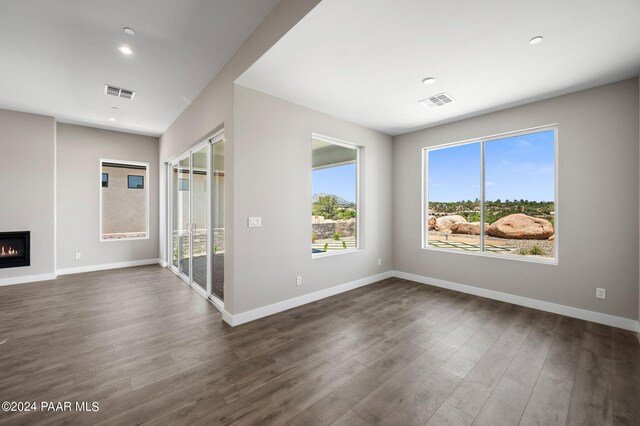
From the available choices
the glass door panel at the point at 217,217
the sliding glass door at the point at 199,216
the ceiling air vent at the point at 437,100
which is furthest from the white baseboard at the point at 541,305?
the sliding glass door at the point at 199,216

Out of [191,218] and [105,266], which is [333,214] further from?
[105,266]

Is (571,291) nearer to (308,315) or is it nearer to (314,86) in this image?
(308,315)

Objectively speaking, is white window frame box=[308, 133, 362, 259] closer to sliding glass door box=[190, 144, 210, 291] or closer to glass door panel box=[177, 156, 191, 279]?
sliding glass door box=[190, 144, 210, 291]

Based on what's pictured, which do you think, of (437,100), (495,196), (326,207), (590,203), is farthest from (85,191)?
(590,203)

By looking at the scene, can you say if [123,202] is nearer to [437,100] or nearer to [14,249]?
[14,249]

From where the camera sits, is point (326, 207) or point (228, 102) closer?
point (228, 102)

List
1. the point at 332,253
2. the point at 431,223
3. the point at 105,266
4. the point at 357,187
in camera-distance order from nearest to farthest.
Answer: the point at 332,253, the point at 357,187, the point at 431,223, the point at 105,266

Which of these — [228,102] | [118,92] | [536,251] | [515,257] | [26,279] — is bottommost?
[26,279]

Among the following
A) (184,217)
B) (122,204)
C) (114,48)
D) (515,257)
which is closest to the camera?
(114,48)

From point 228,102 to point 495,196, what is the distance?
13.6 feet

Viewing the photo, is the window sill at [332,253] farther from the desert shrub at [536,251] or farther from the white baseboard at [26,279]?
the white baseboard at [26,279]

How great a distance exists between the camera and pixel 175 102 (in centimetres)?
434

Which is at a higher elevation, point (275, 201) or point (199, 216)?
point (275, 201)

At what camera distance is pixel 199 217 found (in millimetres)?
4469
